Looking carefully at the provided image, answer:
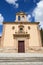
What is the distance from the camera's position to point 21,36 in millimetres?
26297

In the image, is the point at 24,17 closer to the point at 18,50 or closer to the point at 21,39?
the point at 21,39

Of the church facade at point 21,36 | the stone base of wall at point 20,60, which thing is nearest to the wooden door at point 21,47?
the church facade at point 21,36

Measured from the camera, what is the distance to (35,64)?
25.6 feet

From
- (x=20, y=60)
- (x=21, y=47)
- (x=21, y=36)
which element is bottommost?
(x=20, y=60)

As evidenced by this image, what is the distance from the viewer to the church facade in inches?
984

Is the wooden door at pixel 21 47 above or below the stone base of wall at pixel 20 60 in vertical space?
above

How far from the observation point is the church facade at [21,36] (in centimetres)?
2498

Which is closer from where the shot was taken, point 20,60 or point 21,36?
point 20,60

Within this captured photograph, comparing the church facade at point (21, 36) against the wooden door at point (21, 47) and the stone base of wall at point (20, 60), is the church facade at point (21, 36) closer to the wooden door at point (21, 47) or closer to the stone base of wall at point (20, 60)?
the wooden door at point (21, 47)

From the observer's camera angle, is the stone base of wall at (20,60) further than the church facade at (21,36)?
No

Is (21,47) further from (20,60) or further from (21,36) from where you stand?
(20,60)

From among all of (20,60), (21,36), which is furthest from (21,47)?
(20,60)

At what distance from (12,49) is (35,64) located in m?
17.1

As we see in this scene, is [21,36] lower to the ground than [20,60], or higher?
higher
